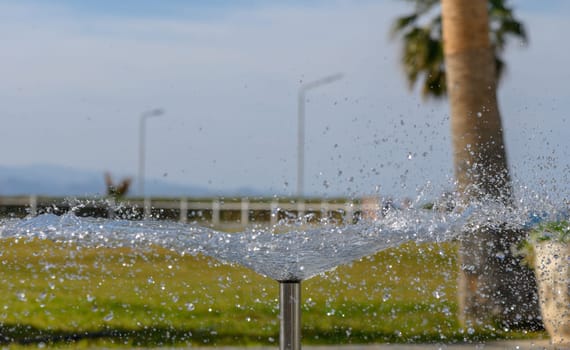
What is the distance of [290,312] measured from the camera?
136 inches

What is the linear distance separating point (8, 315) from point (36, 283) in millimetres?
3866

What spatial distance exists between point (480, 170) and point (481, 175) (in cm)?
6

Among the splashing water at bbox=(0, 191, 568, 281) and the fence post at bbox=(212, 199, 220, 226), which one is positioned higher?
the splashing water at bbox=(0, 191, 568, 281)

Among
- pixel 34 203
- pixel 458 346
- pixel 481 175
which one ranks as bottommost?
pixel 458 346

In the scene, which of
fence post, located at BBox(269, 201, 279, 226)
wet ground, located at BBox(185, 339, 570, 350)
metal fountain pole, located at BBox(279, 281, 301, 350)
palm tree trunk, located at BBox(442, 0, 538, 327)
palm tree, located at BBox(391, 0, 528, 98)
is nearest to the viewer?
metal fountain pole, located at BBox(279, 281, 301, 350)

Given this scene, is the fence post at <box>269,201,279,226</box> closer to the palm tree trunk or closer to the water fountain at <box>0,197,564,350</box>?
the water fountain at <box>0,197,564,350</box>

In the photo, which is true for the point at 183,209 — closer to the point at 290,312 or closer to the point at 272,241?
the point at 272,241

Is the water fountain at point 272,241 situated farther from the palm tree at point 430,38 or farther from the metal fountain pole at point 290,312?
the palm tree at point 430,38

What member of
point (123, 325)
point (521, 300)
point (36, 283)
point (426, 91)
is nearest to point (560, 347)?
point (521, 300)

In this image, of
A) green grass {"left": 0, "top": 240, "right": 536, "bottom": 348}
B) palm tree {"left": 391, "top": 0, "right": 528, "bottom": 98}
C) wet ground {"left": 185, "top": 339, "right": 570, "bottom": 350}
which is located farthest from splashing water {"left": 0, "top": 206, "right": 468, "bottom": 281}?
palm tree {"left": 391, "top": 0, "right": 528, "bottom": 98}

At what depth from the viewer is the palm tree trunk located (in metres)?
8.16

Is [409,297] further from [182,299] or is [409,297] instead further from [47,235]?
[47,235]

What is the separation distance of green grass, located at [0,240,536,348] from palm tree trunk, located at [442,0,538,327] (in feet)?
0.98

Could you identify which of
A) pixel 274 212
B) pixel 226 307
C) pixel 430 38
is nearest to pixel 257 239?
pixel 274 212
